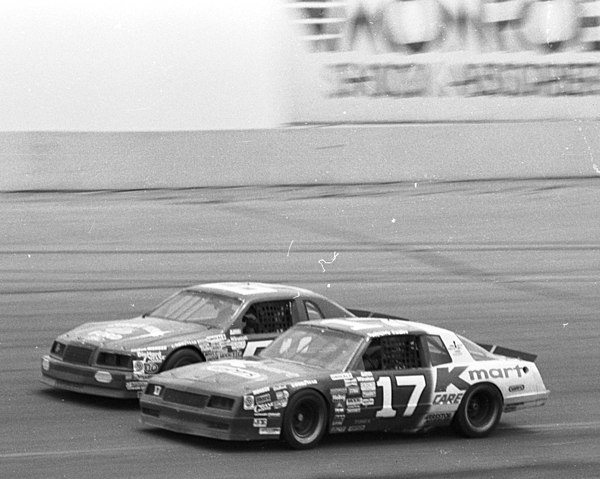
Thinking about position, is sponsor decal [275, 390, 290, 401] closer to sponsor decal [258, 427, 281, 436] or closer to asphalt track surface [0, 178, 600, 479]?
sponsor decal [258, 427, 281, 436]

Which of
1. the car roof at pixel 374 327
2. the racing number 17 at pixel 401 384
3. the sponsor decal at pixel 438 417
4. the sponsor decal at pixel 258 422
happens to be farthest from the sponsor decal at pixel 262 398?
the sponsor decal at pixel 438 417

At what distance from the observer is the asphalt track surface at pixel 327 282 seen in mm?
9289

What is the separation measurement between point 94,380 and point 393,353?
8.01 ft

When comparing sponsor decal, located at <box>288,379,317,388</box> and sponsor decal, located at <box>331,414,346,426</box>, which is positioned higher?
sponsor decal, located at <box>288,379,317,388</box>

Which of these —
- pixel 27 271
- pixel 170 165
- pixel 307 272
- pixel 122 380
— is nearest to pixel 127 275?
pixel 27 271

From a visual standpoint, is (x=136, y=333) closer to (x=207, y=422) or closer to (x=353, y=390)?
(x=207, y=422)

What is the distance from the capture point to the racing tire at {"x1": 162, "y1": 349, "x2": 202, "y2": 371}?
426 inches

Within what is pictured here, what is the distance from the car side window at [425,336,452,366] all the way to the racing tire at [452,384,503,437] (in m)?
0.32

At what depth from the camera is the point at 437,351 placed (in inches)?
415

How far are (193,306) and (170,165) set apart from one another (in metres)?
8.96

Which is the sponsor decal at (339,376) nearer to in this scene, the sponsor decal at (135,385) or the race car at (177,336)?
the race car at (177,336)

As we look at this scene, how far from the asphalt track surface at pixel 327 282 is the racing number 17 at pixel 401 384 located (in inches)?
10.6

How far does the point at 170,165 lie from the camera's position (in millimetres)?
20531

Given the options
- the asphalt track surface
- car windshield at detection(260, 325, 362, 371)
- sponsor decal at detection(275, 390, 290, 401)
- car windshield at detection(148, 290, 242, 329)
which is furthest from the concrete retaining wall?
sponsor decal at detection(275, 390, 290, 401)
